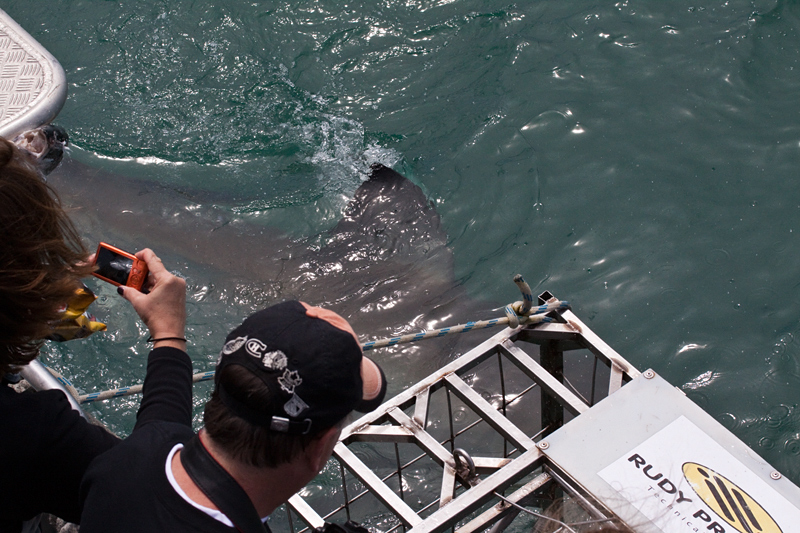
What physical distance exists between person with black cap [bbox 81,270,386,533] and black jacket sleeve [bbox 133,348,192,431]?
179 millimetres

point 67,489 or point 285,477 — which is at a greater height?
point 285,477

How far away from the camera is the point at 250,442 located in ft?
4.34

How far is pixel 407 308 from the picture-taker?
16.6 feet

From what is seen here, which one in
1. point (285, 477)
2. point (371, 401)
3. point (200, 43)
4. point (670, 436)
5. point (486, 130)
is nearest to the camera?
point (285, 477)

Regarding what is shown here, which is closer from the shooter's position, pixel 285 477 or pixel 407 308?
pixel 285 477

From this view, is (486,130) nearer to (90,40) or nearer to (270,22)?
(270,22)

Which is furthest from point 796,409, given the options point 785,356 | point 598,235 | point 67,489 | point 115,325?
point 115,325

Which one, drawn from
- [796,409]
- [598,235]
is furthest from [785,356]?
[598,235]

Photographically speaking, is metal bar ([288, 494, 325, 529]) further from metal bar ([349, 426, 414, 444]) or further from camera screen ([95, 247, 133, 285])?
camera screen ([95, 247, 133, 285])

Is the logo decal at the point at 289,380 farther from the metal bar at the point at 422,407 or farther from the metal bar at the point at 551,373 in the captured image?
the metal bar at the point at 551,373

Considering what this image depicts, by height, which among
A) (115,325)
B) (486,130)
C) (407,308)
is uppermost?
(486,130)

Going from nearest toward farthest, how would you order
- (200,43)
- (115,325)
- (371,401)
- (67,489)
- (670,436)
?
(371,401) → (67,489) → (670,436) → (115,325) → (200,43)

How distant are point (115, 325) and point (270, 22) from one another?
3438mm

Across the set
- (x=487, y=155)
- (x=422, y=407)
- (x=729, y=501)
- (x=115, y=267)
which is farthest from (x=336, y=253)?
(x=729, y=501)
